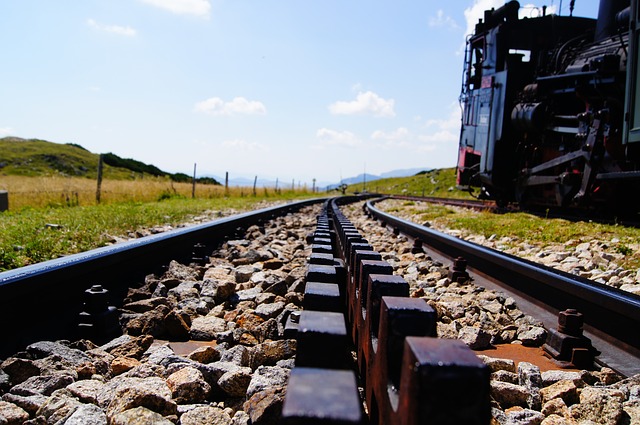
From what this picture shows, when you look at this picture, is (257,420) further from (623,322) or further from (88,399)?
(623,322)

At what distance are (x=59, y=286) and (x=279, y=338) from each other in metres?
1.05

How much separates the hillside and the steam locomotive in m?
62.0

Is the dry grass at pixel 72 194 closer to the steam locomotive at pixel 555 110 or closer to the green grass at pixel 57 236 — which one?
the green grass at pixel 57 236

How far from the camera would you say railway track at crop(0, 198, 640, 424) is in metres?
0.70

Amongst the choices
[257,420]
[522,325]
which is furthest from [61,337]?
[522,325]

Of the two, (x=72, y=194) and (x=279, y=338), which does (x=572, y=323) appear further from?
(x=72, y=194)

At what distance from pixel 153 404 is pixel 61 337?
93 cm

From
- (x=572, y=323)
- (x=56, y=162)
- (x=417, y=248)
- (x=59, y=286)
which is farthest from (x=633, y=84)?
(x=56, y=162)

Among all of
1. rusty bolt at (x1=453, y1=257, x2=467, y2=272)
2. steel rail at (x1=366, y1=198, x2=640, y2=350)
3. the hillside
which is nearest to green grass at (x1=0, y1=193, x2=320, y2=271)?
rusty bolt at (x1=453, y1=257, x2=467, y2=272)

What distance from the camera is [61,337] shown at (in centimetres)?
205

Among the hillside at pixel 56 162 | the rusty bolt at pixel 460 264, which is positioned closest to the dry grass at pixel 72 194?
the rusty bolt at pixel 460 264

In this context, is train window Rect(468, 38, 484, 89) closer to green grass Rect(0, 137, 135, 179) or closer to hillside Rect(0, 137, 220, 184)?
hillside Rect(0, 137, 220, 184)

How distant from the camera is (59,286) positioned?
7.13 feet

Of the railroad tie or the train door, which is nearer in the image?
the railroad tie
